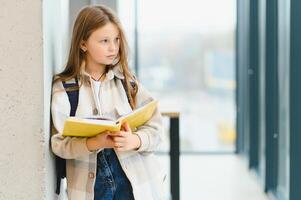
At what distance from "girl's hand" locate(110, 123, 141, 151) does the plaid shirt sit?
A: 7 cm

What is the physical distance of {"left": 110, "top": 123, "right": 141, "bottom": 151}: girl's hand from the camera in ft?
5.32

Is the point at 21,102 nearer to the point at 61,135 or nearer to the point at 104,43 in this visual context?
the point at 61,135

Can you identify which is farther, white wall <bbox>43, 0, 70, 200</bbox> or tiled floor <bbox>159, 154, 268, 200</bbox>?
tiled floor <bbox>159, 154, 268, 200</bbox>

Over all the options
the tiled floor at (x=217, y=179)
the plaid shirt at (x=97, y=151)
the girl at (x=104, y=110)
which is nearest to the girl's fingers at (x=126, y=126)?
the girl at (x=104, y=110)

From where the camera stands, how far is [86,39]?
1.79m

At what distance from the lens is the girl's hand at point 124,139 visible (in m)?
1.62

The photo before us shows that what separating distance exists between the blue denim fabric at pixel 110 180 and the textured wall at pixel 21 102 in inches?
7.9

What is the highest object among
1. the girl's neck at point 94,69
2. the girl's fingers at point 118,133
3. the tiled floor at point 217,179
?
the girl's neck at point 94,69

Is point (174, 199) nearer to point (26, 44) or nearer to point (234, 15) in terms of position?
point (26, 44)

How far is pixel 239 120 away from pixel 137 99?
14.7ft

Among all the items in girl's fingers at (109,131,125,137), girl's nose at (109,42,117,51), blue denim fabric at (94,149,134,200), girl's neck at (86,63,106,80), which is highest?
girl's nose at (109,42,117,51)

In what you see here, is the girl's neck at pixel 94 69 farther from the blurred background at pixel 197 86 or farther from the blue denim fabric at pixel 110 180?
the blue denim fabric at pixel 110 180

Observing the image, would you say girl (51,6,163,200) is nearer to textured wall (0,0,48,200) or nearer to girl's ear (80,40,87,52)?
girl's ear (80,40,87,52)

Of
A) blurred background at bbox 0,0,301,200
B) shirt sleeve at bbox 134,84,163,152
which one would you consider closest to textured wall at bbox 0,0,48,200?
blurred background at bbox 0,0,301,200
